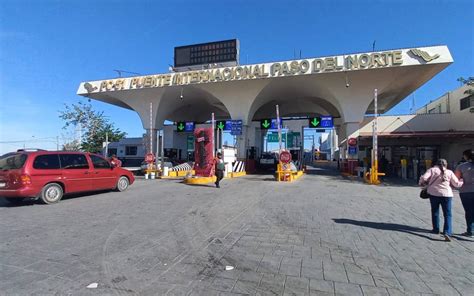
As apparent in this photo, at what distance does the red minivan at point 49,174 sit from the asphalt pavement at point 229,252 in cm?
64

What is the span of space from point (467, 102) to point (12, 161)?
86.5 ft

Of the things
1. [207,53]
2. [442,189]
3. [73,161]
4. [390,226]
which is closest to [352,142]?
[207,53]

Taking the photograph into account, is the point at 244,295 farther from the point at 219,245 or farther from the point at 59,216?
the point at 59,216

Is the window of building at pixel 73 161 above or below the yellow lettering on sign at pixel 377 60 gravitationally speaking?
below

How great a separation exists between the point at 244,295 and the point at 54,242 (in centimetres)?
372

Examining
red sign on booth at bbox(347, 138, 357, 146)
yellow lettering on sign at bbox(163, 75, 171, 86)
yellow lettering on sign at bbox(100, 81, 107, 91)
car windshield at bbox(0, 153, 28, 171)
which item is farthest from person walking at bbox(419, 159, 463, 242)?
yellow lettering on sign at bbox(100, 81, 107, 91)

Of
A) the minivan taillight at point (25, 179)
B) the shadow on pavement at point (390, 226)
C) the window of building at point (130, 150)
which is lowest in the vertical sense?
the shadow on pavement at point (390, 226)

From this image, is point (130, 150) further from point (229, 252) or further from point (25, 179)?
point (229, 252)

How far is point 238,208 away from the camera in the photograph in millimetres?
8250

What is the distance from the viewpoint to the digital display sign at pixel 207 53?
2489cm

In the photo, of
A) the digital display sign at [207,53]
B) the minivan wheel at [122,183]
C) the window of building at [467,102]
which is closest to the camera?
the minivan wheel at [122,183]

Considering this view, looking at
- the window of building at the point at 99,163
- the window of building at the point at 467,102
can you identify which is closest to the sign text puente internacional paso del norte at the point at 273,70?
the window of building at the point at 467,102

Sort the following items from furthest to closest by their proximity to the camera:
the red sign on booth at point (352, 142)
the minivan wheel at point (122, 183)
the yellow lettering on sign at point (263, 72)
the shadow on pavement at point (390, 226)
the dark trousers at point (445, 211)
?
the yellow lettering on sign at point (263, 72), the red sign on booth at point (352, 142), the minivan wheel at point (122, 183), the shadow on pavement at point (390, 226), the dark trousers at point (445, 211)

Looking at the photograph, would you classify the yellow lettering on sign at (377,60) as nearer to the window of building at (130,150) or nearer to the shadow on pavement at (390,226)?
the shadow on pavement at (390,226)
